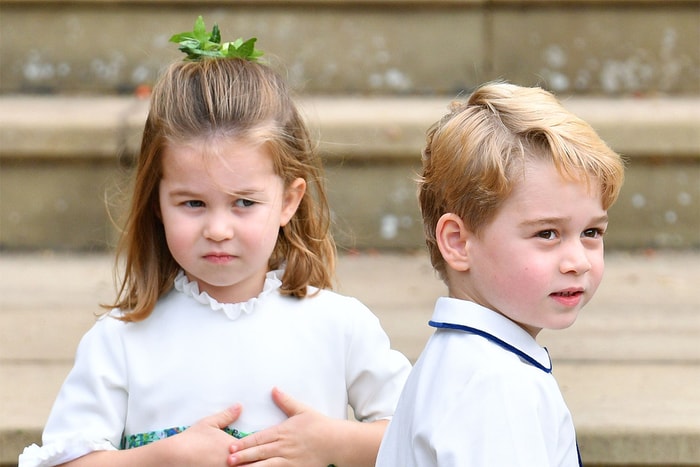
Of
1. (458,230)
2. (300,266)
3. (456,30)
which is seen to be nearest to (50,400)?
(300,266)

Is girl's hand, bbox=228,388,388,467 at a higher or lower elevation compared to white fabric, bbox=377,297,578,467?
lower

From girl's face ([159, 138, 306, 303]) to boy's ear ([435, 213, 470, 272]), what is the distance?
1.33 feet

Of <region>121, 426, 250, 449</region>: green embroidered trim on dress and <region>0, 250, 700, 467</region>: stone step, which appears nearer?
<region>121, 426, 250, 449</region>: green embroidered trim on dress

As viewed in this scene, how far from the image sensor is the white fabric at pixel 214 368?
6.89ft

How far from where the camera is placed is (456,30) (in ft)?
13.0

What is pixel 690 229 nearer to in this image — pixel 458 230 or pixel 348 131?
pixel 348 131

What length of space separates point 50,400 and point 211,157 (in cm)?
89

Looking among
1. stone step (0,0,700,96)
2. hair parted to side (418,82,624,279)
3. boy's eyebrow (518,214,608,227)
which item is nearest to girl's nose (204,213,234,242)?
hair parted to side (418,82,624,279)

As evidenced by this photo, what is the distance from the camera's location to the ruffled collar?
2162 millimetres

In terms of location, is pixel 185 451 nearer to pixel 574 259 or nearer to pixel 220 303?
pixel 220 303

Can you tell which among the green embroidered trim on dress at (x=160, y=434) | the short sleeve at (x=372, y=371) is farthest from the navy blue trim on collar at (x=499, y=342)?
the green embroidered trim on dress at (x=160, y=434)

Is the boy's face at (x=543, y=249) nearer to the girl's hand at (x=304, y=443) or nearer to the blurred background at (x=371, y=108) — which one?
the girl's hand at (x=304, y=443)

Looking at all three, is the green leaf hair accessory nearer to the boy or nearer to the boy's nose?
the boy

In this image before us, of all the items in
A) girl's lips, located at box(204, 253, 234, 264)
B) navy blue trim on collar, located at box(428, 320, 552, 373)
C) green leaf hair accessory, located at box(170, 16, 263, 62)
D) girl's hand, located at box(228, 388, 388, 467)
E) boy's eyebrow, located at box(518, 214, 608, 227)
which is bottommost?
girl's hand, located at box(228, 388, 388, 467)
